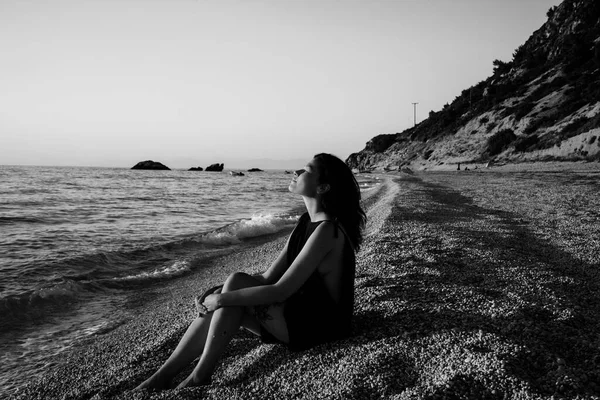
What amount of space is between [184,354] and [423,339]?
2034 mm

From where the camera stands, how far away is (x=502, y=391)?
2.65 meters

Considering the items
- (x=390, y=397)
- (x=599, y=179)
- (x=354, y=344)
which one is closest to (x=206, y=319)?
(x=354, y=344)

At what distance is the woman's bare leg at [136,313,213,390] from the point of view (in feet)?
11.1

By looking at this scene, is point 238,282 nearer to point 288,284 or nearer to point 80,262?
point 288,284

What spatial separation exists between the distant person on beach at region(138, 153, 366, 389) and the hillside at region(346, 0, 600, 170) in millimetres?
31532

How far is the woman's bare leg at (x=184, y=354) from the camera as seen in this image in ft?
11.1

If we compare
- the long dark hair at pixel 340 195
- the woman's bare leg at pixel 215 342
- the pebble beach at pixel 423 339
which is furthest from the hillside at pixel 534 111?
the woman's bare leg at pixel 215 342

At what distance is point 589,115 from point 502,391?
129ft

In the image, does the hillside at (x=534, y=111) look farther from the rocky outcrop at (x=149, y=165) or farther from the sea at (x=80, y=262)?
the rocky outcrop at (x=149, y=165)

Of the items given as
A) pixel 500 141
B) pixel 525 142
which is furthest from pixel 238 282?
pixel 500 141

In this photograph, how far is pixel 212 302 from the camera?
11.0 feet

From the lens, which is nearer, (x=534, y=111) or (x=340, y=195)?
(x=340, y=195)

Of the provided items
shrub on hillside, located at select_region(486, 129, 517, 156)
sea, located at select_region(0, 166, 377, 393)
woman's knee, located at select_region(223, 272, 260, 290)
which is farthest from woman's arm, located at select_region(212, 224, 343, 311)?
shrub on hillside, located at select_region(486, 129, 517, 156)

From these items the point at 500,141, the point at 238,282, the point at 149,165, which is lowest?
the point at 238,282
